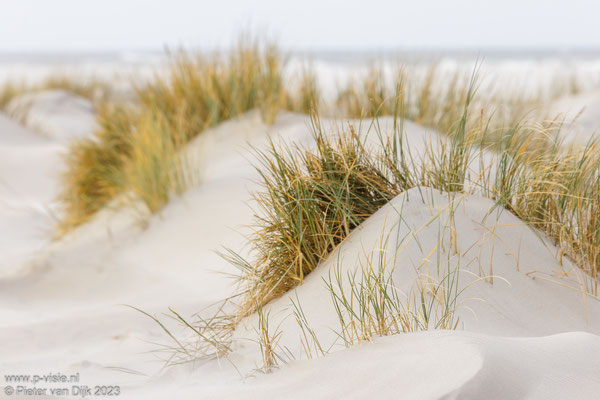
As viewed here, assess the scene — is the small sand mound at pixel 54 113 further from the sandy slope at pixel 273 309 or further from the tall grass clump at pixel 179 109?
the sandy slope at pixel 273 309

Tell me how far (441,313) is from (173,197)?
7.23 ft

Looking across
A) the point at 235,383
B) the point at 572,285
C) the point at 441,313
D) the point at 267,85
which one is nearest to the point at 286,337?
the point at 235,383

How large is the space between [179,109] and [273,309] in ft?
7.85

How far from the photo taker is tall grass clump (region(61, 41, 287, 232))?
421 centimetres

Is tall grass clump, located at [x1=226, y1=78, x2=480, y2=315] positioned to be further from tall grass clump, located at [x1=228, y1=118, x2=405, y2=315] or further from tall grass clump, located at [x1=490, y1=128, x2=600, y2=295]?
tall grass clump, located at [x1=490, y1=128, x2=600, y2=295]

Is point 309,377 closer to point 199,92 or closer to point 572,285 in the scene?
point 572,285

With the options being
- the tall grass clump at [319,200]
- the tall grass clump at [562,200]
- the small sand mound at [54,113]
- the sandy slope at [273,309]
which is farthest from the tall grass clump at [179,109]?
the small sand mound at [54,113]

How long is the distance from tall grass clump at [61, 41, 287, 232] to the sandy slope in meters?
0.30

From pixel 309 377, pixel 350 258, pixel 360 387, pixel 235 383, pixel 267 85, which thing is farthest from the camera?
pixel 267 85

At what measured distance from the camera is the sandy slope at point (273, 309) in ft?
5.01

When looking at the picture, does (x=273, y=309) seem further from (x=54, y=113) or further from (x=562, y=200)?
(x=54, y=113)

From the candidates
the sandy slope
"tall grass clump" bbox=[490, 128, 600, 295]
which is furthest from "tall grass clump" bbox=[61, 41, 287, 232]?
"tall grass clump" bbox=[490, 128, 600, 295]

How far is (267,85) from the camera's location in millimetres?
4305

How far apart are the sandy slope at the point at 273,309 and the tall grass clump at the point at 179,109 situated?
30 cm
